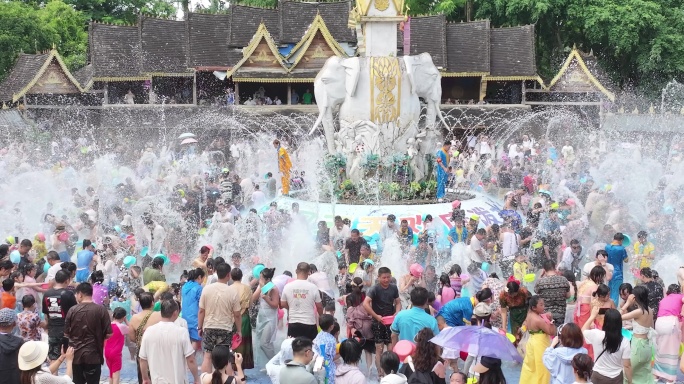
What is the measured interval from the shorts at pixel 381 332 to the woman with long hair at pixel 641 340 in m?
2.20

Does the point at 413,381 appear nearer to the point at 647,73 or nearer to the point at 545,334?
the point at 545,334

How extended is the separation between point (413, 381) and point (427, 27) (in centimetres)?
2939

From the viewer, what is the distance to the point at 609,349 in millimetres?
7180

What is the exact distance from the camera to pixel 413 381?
21.7 ft

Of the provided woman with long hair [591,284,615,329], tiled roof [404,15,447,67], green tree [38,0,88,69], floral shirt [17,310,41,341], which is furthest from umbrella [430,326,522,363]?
green tree [38,0,88,69]

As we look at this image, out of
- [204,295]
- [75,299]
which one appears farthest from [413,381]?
[75,299]

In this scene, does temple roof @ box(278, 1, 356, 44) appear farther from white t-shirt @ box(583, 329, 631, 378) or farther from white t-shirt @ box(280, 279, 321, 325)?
white t-shirt @ box(583, 329, 631, 378)

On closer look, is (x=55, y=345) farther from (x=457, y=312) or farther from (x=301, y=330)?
(x=457, y=312)

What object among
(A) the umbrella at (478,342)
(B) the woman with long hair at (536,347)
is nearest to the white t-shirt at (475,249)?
(B) the woman with long hair at (536,347)

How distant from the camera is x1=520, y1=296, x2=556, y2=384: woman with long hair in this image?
7.41m

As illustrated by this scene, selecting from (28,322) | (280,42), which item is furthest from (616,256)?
(280,42)

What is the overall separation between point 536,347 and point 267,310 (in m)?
2.98

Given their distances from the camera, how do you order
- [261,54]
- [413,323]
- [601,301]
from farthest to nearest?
[261,54], [601,301], [413,323]

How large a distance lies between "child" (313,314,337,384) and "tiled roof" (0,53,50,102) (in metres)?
29.6
